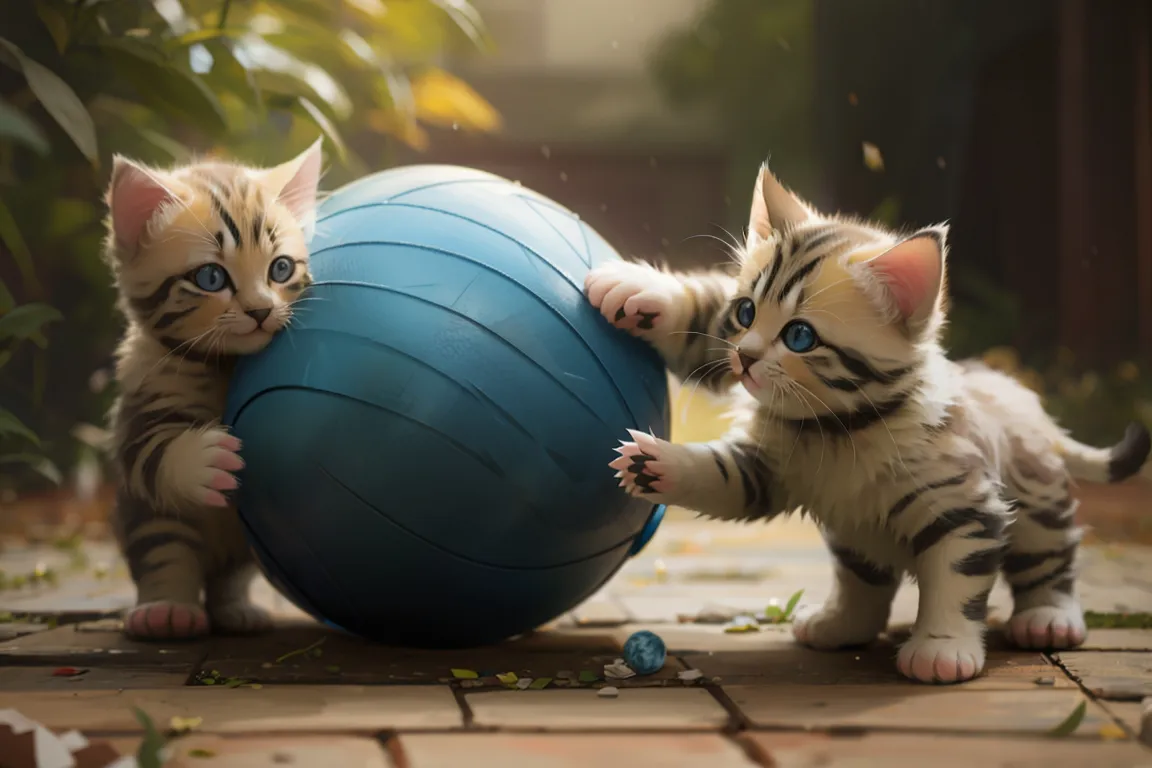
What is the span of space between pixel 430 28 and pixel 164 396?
2881 mm

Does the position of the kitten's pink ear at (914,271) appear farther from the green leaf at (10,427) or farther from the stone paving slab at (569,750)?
the green leaf at (10,427)

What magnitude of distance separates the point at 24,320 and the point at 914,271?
1.84m

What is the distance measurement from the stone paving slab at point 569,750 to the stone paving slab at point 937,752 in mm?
72

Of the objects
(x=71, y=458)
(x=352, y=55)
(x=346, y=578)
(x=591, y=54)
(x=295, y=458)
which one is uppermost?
(x=591, y=54)

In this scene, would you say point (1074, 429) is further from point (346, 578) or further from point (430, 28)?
point (346, 578)

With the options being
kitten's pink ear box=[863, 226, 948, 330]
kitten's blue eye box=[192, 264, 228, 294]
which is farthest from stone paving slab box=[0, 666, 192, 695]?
kitten's pink ear box=[863, 226, 948, 330]

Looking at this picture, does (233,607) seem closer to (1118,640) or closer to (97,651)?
(97,651)

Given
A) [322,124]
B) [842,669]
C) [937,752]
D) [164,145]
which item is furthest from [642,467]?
[164,145]

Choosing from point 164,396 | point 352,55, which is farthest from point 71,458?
point 164,396

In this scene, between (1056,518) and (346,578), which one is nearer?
(346,578)

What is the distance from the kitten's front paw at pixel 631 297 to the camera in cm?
214

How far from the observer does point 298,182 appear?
2344 mm

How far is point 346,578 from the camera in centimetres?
206

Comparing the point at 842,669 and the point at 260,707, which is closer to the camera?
the point at 260,707
